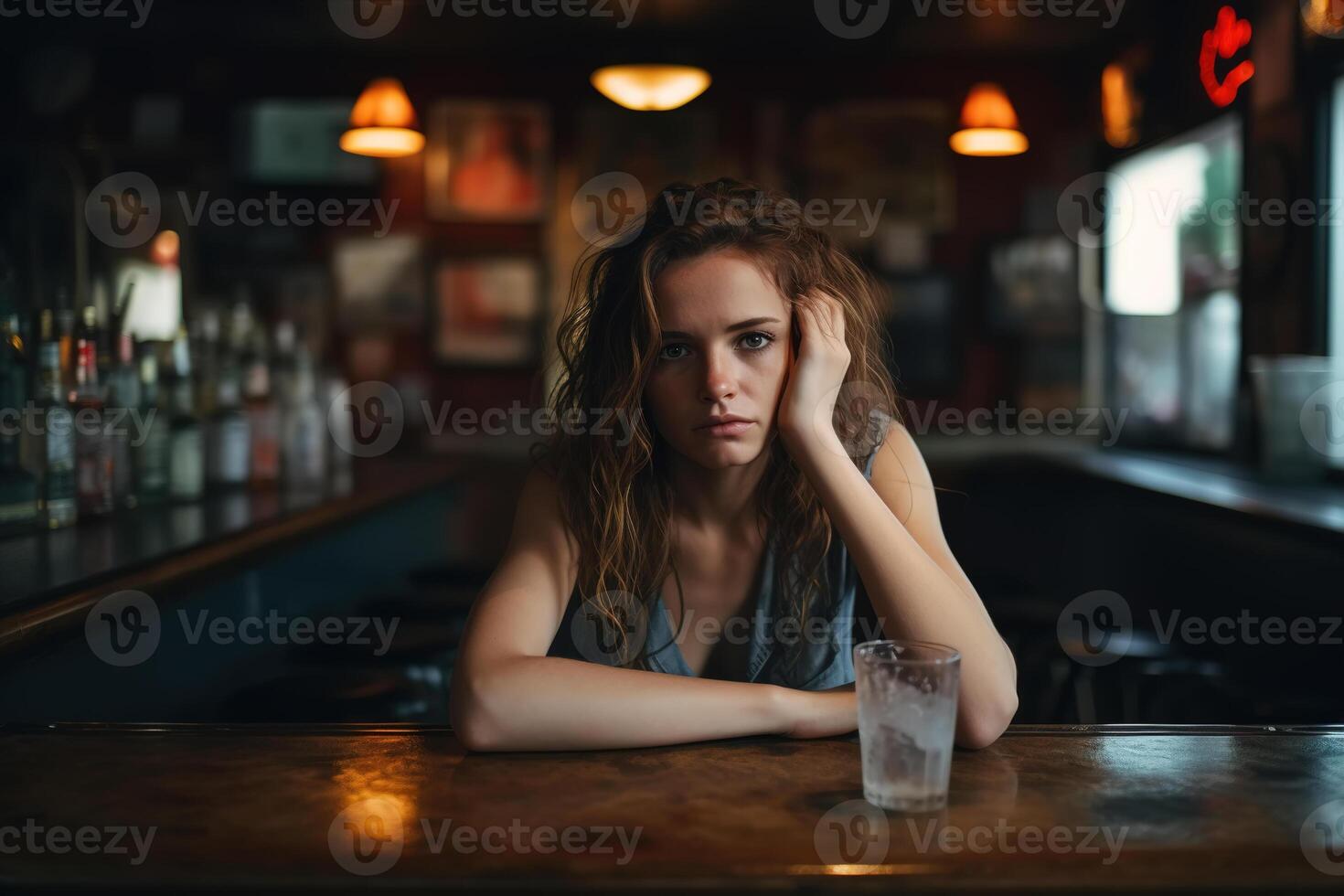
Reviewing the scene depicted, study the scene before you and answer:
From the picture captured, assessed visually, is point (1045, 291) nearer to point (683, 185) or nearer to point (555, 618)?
point (683, 185)

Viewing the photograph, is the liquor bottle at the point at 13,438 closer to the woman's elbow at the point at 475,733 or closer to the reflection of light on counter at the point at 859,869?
the woman's elbow at the point at 475,733

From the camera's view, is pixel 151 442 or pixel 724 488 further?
pixel 151 442

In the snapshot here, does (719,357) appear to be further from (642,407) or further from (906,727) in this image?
(906,727)

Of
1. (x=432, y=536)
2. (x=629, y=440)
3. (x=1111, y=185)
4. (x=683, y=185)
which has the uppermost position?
(x=1111, y=185)

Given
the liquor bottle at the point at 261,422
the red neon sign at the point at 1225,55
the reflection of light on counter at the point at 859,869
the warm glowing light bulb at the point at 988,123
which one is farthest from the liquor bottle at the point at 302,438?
the red neon sign at the point at 1225,55

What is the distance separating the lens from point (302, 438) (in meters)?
3.05

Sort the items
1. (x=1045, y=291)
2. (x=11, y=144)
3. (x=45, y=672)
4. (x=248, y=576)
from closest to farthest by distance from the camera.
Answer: (x=45, y=672) < (x=248, y=576) < (x=11, y=144) < (x=1045, y=291)

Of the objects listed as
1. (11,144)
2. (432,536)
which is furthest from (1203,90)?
(11,144)

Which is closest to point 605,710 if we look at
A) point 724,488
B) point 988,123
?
point 724,488

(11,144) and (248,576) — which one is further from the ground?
(11,144)

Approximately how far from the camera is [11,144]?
16.3 feet

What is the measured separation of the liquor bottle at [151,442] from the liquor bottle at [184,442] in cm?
2

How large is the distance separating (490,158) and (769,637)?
14.6 ft

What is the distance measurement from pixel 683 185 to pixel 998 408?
13.9 ft
